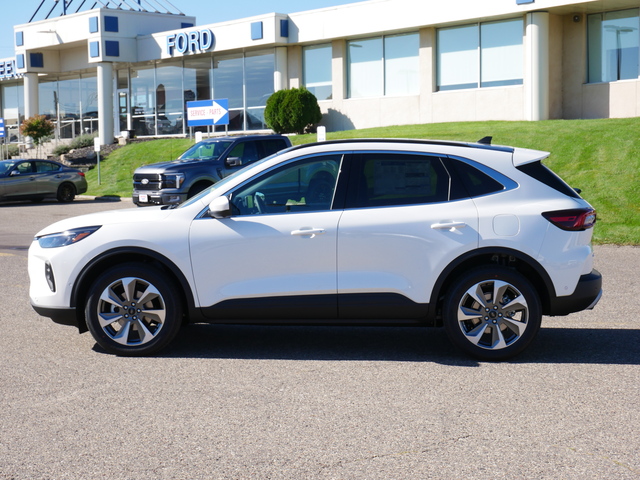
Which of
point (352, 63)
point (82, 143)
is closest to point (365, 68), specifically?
point (352, 63)

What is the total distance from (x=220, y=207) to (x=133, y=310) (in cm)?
108

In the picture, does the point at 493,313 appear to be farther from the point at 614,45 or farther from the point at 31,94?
the point at 31,94

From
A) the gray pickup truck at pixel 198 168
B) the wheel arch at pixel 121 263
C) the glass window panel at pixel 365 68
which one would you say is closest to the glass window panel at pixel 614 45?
the glass window panel at pixel 365 68

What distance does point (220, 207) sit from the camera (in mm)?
6754

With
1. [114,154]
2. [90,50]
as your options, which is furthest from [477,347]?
[90,50]

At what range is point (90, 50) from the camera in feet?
146

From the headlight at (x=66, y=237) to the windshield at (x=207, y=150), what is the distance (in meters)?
13.9

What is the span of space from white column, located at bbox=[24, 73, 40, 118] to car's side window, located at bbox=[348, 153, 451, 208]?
155 feet

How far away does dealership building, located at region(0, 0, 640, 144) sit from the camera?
1212 inches

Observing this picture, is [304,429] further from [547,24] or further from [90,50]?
[90,50]

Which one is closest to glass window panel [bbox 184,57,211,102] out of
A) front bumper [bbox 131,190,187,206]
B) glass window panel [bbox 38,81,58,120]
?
glass window panel [bbox 38,81,58,120]

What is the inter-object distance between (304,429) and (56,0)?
160ft

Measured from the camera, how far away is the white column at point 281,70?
38.9 metres

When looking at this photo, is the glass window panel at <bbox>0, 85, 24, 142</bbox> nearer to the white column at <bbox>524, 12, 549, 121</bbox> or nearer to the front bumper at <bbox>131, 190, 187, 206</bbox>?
the white column at <bbox>524, 12, 549, 121</bbox>
